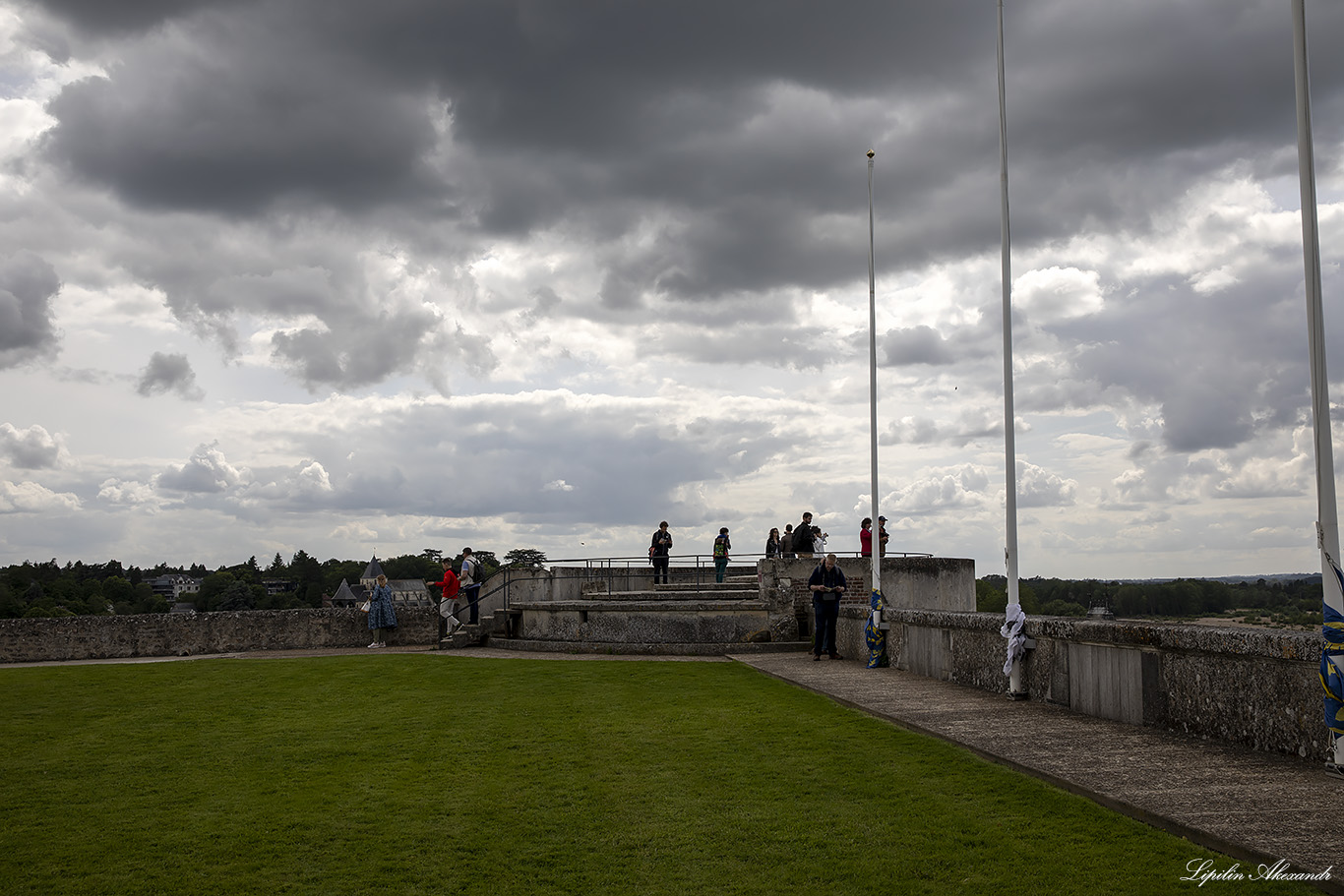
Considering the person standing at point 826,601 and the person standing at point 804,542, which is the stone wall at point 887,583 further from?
the person standing at point 826,601

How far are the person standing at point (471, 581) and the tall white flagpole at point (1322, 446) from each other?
18187 mm

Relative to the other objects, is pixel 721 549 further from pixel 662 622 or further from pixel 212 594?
pixel 212 594

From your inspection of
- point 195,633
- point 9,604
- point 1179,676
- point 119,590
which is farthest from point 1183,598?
point 119,590

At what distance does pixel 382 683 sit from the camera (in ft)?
44.5

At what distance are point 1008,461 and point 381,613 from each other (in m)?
16.0

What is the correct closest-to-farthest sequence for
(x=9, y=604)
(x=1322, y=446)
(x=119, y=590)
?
(x=1322, y=446), (x=9, y=604), (x=119, y=590)

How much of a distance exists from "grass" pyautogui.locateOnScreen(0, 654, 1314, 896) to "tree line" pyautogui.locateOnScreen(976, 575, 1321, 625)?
3517 millimetres

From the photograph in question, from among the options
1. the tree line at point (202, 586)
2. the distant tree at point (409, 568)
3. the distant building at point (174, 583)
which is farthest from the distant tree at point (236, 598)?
the distant building at point (174, 583)

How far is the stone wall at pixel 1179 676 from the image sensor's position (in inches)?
264

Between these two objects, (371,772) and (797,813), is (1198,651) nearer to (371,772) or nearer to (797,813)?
(797,813)

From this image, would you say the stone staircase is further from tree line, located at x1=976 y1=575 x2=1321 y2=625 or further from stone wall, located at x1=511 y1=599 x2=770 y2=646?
tree line, located at x1=976 y1=575 x2=1321 y2=625

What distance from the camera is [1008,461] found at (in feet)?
38.4

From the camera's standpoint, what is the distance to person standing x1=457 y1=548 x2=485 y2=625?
2238 centimetres

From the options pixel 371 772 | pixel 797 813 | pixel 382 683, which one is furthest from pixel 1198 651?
pixel 382 683
